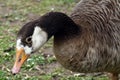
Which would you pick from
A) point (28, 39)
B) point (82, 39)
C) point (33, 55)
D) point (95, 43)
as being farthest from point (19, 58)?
point (33, 55)

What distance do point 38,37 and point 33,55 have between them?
2.24m

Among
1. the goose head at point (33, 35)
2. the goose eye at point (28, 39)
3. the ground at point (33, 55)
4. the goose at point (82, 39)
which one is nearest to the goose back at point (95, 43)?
the goose at point (82, 39)

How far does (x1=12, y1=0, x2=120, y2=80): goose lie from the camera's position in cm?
432

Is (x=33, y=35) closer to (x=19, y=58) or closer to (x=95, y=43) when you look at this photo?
(x=19, y=58)

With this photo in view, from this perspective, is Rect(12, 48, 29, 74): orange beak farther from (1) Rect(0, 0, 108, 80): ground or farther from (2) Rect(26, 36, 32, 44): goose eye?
(1) Rect(0, 0, 108, 80): ground

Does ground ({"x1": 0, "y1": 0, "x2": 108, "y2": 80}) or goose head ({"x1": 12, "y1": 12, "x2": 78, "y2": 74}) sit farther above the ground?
goose head ({"x1": 12, "y1": 12, "x2": 78, "y2": 74})

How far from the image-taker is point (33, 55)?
255 inches

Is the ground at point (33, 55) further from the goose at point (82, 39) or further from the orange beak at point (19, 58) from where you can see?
the orange beak at point (19, 58)

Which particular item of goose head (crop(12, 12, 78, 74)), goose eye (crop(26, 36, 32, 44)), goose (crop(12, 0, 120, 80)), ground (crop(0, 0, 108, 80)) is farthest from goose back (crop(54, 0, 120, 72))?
ground (crop(0, 0, 108, 80))

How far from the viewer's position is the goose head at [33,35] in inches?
166

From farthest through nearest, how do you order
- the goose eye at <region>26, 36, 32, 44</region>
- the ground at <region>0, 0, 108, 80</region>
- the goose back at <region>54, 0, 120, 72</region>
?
the ground at <region>0, 0, 108, 80</region>
the goose back at <region>54, 0, 120, 72</region>
the goose eye at <region>26, 36, 32, 44</region>

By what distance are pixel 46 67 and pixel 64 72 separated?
321mm

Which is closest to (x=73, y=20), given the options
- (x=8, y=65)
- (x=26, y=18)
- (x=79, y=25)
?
(x=79, y=25)

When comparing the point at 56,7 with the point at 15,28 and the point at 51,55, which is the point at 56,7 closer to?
the point at 15,28
